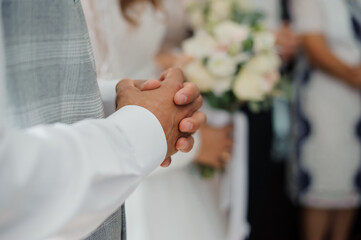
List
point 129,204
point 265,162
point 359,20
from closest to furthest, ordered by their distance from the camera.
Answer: point 129,204
point 359,20
point 265,162

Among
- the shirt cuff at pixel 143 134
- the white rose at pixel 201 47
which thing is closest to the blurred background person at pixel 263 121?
the white rose at pixel 201 47

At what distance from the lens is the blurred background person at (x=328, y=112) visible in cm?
168

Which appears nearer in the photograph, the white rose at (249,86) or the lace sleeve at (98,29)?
the lace sleeve at (98,29)

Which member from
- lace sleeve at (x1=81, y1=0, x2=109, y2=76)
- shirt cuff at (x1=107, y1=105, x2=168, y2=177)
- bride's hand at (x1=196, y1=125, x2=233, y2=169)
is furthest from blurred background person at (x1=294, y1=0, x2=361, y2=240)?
shirt cuff at (x1=107, y1=105, x2=168, y2=177)

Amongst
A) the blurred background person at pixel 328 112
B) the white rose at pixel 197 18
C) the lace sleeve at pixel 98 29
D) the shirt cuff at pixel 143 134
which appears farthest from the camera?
the blurred background person at pixel 328 112

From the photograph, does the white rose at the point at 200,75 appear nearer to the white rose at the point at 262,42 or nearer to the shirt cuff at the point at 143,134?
the white rose at the point at 262,42

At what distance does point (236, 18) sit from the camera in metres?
1.31

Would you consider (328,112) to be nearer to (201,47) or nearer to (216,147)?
(216,147)

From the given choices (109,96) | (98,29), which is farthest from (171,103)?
(98,29)

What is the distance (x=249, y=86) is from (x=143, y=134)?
25.7 inches

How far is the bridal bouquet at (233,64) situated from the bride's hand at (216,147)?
11 cm

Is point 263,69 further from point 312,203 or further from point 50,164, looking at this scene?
point 312,203

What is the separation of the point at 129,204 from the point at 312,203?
1183 mm

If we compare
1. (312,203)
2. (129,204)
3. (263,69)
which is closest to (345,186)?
(312,203)
